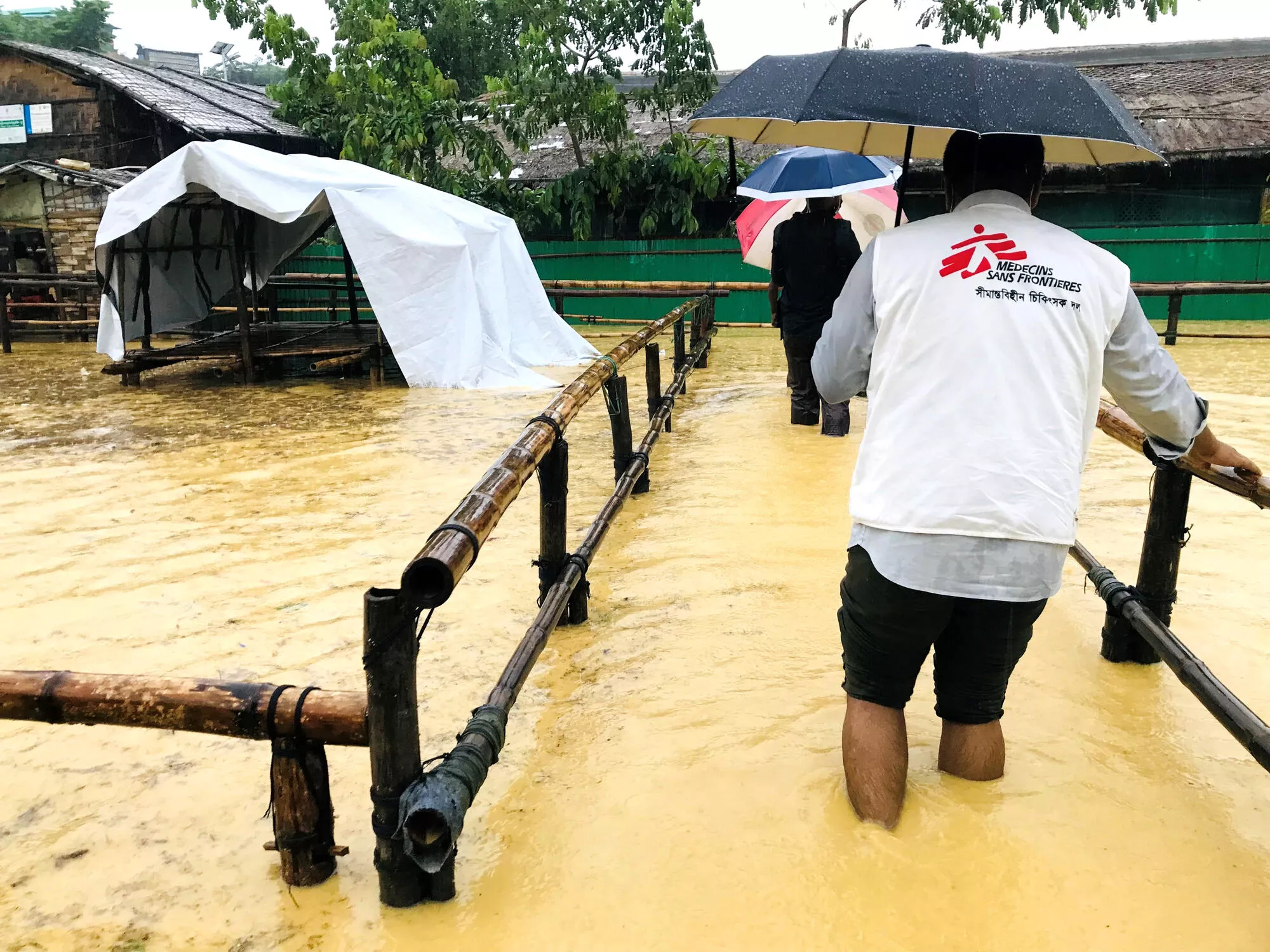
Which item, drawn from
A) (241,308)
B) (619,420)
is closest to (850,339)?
(619,420)

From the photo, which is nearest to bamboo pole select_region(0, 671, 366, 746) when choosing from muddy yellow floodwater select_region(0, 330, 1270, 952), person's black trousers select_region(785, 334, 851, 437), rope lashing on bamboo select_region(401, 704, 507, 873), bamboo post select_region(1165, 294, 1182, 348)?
rope lashing on bamboo select_region(401, 704, 507, 873)

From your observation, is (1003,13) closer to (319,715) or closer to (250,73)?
(319,715)

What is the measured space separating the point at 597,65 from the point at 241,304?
7143 millimetres

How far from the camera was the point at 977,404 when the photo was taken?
1.86 metres

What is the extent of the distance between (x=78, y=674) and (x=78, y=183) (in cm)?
1404

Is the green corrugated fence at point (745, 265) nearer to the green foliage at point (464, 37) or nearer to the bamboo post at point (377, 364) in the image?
the green foliage at point (464, 37)

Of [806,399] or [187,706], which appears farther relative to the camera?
[806,399]

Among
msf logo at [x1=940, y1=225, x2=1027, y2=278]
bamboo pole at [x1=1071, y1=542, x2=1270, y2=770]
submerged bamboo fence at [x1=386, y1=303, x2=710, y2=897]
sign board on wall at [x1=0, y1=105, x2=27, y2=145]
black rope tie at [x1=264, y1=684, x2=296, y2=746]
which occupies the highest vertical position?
sign board on wall at [x1=0, y1=105, x2=27, y2=145]

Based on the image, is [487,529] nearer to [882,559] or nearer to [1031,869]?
[882,559]

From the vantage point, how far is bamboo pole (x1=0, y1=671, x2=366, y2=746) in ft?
5.84

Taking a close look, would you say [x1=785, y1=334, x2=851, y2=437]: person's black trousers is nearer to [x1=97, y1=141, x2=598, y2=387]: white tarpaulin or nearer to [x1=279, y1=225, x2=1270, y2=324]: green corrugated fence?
[x1=97, y1=141, x2=598, y2=387]: white tarpaulin

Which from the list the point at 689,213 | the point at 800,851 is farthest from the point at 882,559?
the point at 689,213

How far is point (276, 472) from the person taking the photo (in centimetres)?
557

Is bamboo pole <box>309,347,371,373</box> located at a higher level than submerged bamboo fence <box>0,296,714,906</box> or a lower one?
lower
